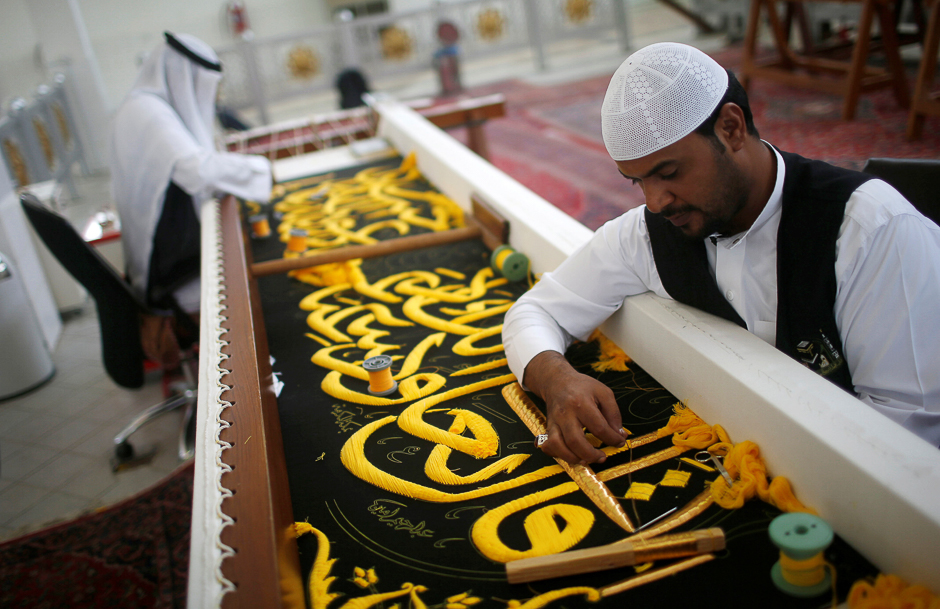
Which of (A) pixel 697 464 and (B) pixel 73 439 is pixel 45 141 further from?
(A) pixel 697 464

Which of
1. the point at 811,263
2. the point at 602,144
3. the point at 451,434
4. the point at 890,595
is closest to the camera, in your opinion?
the point at 890,595

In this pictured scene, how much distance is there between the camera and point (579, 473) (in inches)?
44.3

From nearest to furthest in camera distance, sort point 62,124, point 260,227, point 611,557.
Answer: point 611,557, point 260,227, point 62,124

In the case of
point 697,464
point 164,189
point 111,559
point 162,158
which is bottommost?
point 111,559

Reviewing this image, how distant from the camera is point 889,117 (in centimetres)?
438

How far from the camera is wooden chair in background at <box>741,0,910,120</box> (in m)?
4.32

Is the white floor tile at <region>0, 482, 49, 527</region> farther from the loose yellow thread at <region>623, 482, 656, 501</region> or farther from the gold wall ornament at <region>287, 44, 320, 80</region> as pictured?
the gold wall ornament at <region>287, 44, 320, 80</region>

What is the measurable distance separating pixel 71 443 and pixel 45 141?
4.47 m

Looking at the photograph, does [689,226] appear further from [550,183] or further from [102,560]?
[550,183]

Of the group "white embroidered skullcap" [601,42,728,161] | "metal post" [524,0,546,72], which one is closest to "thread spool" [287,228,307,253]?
"white embroidered skullcap" [601,42,728,161]

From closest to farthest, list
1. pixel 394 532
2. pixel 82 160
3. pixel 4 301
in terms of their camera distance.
Answer: 1. pixel 394 532
2. pixel 4 301
3. pixel 82 160

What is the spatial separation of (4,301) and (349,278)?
7.14 feet

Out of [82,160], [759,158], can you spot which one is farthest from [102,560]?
[82,160]

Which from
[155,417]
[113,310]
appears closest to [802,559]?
[113,310]
